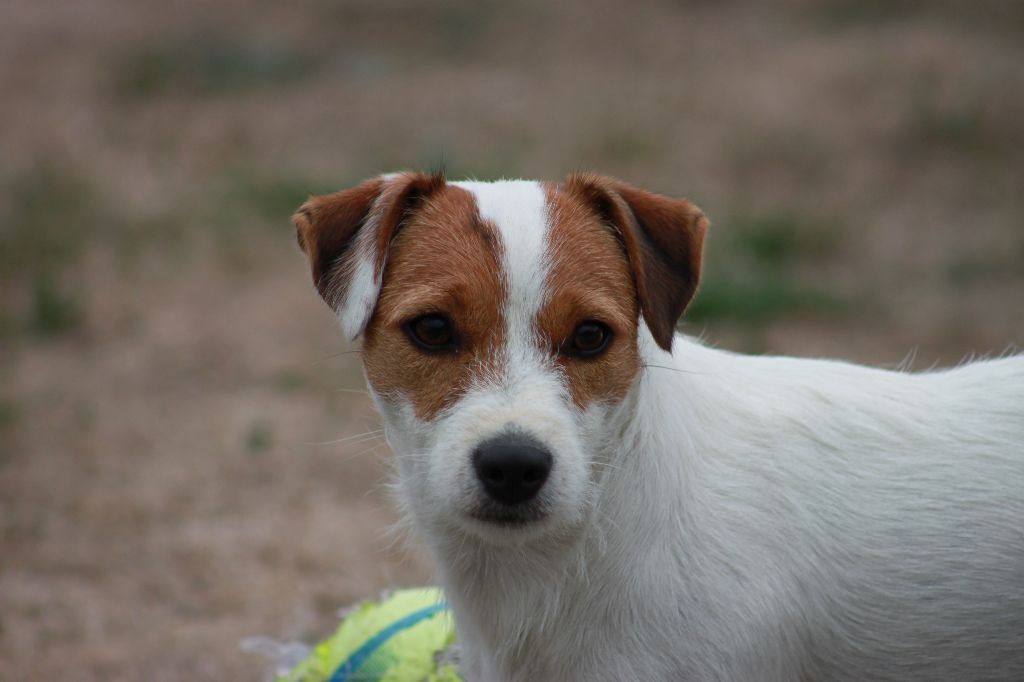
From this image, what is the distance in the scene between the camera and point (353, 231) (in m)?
3.36

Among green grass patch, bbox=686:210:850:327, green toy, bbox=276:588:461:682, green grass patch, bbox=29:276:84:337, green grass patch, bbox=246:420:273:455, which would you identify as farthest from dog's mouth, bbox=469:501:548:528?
Answer: green grass patch, bbox=29:276:84:337

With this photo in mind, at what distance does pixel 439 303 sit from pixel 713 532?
102 cm

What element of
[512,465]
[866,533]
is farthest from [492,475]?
[866,533]

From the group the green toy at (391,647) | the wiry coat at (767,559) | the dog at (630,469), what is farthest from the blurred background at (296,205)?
the wiry coat at (767,559)

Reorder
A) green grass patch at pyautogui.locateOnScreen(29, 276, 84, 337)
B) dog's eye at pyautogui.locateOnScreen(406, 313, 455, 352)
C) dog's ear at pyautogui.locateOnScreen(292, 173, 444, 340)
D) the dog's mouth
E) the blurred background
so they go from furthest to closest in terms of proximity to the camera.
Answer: green grass patch at pyautogui.locateOnScreen(29, 276, 84, 337)
the blurred background
dog's ear at pyautogui.locateOnScreen(292, 173, 444, 340)
dog's eye at pyautogui.locateOnScreen(406, 313, 455, 352)
the dog's mouth

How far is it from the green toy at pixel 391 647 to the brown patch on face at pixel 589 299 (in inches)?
49.2

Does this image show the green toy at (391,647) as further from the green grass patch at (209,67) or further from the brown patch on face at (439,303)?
the green grass patch at (209,67)

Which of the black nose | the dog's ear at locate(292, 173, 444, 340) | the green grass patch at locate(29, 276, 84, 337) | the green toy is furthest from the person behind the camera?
the green grass patch at locate(29, 276, 84, 337)

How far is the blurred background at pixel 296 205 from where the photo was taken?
228 inches

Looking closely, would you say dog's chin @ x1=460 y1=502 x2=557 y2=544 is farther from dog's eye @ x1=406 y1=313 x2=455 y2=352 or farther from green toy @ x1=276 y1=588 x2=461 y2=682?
green toy @ x1=276 y1=588 x2=461 y2=682

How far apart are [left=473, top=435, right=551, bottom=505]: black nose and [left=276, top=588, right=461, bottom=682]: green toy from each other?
1145 millimetres

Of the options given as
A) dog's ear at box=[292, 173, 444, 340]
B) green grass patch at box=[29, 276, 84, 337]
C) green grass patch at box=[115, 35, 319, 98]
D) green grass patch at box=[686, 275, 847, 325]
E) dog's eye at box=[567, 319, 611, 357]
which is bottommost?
green grass patch at box=[29, 276, 84, 337]

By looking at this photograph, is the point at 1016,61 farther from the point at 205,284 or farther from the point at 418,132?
the point at 205,284

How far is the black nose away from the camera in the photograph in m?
2.85
